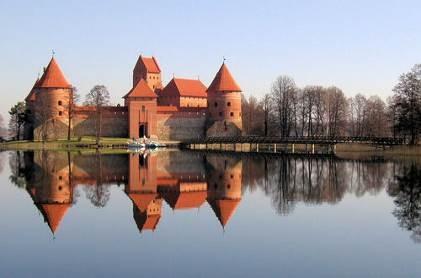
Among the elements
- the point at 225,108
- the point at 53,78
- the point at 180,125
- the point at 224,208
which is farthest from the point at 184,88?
the point at 224,208

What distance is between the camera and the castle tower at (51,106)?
56.5 metres

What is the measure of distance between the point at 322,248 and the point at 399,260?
61.3 inches

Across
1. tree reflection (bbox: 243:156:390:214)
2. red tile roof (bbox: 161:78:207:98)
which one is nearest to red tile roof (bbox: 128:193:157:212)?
tree reflection (bbox: 243:156:390:214)

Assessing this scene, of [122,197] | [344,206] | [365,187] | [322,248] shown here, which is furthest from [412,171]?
[322,248]

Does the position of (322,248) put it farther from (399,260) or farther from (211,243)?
(211,243)

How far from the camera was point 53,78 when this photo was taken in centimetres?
5731

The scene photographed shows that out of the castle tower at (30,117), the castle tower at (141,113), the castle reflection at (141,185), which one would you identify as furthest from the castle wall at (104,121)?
the castle reflection at (141,185)

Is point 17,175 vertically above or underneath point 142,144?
underneath

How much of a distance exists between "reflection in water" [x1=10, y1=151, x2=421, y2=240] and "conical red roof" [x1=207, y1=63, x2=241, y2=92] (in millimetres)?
29132

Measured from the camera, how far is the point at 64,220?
47.5ft

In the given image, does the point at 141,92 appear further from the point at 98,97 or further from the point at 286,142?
the point at 286,142

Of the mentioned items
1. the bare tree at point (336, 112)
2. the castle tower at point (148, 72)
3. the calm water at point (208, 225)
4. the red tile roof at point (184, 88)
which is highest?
the castle tower at point (148, 72)

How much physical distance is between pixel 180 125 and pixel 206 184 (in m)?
40.2

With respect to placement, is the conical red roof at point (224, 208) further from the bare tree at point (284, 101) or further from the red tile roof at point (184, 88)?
the red tile roof at point (184, 88)
